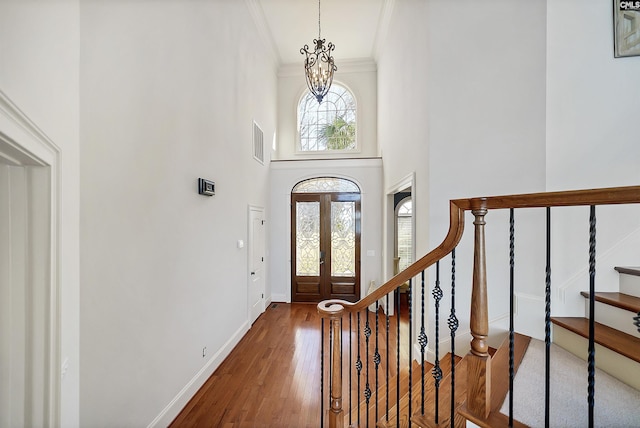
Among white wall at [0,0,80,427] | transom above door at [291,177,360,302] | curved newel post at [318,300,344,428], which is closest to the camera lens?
white wall at [0,0,80,427]

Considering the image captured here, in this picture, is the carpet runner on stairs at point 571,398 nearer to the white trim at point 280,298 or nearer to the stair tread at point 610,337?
the stair tread at point 610,337

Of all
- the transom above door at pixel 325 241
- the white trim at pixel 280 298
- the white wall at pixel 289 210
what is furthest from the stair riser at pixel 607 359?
the white trim at pixel 280 298

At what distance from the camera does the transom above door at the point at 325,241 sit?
512 cm

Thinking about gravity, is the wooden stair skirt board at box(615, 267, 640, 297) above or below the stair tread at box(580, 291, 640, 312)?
above

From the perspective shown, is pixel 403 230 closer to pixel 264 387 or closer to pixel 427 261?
pixel 264 387

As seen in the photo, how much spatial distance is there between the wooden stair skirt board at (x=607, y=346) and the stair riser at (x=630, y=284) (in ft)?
1.02

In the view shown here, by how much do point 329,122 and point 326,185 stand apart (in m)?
1.83

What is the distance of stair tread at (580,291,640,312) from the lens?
1.39 meters

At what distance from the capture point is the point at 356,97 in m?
5.92

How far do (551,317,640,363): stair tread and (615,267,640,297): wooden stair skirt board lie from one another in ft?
1.03

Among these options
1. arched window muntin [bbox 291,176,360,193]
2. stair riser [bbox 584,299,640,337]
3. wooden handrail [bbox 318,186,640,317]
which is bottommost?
stair riser [bbox 584,299,640,337]

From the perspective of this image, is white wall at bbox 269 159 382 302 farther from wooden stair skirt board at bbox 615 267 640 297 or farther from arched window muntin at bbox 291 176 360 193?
wooden stair skirt board at bbox 615 267 640 297

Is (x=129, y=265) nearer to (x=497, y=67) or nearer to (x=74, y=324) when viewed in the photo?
(x=74, y=324)

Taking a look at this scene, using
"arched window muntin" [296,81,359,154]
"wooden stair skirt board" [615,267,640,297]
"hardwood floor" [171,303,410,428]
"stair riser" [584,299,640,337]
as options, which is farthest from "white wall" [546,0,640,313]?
"arched window muntin" [296,81,359,154]
